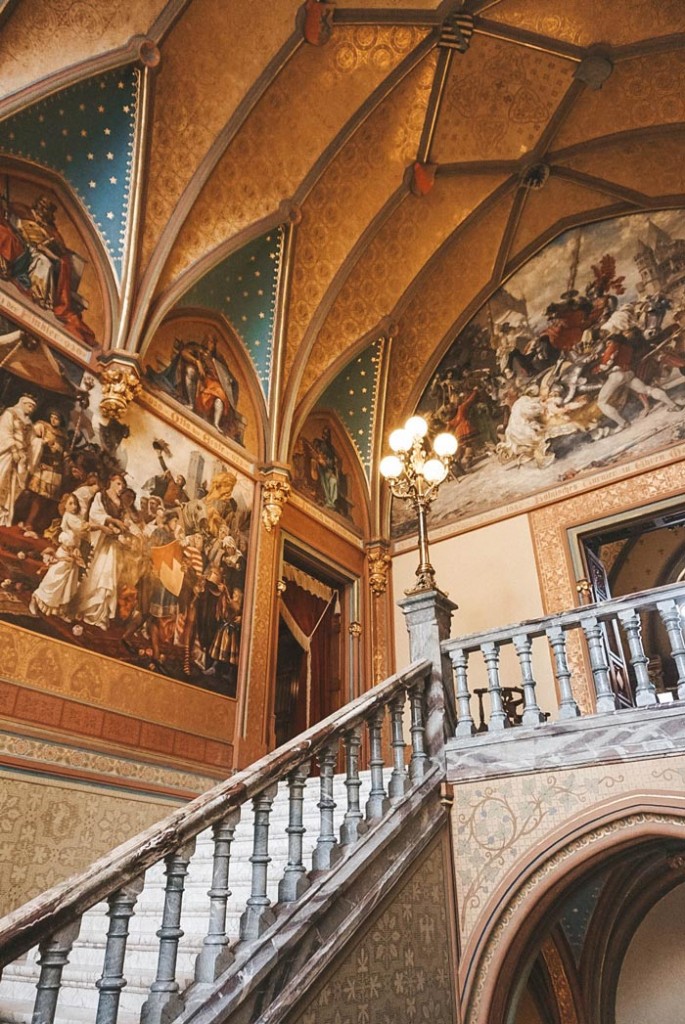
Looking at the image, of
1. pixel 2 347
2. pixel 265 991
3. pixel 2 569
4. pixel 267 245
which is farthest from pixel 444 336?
pixel 265 991

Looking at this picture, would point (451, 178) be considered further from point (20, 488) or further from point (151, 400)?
point (20, 488)

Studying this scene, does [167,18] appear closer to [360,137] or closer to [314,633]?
[360,137]

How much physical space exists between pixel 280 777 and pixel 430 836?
4.79 ft

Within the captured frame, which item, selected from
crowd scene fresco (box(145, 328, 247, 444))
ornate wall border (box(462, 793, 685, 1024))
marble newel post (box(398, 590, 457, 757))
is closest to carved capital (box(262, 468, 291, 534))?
crowd scene fresco (box(145, 328, 247, 444))

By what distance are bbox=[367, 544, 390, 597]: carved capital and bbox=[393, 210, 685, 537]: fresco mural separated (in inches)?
18.2

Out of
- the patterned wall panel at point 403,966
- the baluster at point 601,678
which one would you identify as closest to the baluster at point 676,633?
the baluster at point 601,678

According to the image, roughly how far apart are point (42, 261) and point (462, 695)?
5754mm

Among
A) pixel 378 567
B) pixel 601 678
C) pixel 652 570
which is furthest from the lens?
pixel 652 570

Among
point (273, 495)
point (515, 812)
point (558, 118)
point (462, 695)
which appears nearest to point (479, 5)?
point (558, 118)

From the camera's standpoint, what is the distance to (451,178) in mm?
→ 10203

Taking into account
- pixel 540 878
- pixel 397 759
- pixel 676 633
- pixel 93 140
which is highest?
pixel 93 140

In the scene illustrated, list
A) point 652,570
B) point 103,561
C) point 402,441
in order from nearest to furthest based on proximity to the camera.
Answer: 1. point 402,441
2. point 103,561
3. point 652,570

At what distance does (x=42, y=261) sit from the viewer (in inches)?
293

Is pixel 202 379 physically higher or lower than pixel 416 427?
higher
